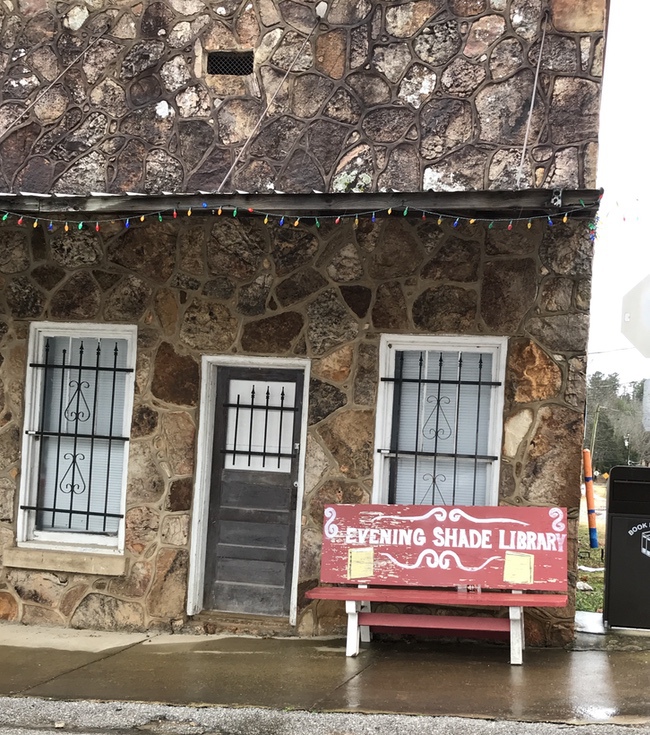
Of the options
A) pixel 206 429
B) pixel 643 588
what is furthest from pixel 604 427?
pixel 206 429

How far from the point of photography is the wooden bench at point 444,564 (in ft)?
20.7

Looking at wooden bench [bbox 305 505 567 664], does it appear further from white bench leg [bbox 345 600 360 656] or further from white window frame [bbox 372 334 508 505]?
white window frame [bbox 372 334 508 505]

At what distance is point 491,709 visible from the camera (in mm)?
5168

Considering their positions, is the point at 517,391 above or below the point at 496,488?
above

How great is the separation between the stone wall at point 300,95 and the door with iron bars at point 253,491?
1.57 meters

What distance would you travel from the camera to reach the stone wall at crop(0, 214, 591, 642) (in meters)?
6.73

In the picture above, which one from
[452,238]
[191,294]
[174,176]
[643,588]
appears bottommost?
[643,588]

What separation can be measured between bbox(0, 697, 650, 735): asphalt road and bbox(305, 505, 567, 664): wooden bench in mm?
1292

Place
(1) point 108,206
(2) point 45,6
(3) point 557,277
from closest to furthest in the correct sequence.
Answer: (1) point 108,206 → (3) point 557,277 → (2) point 45,6

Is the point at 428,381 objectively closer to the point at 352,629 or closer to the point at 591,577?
the point at 352,629

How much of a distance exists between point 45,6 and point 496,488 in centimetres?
528

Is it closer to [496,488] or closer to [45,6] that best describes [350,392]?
[496,488]

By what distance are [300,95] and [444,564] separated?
3670 mm

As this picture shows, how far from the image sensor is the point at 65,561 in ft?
23.7
